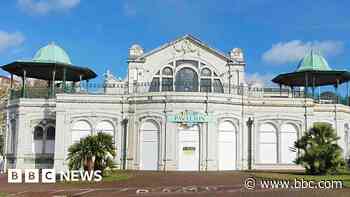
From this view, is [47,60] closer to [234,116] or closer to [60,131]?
[60,131]

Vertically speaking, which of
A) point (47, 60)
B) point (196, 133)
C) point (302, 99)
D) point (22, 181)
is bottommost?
point (22, 181)

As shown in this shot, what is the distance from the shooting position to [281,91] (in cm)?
5691

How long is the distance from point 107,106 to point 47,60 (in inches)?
402

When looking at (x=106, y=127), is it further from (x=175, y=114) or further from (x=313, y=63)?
(x=313, y=63)

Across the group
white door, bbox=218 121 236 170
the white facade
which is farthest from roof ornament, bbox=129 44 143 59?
white door, bbox=218 121 236 170

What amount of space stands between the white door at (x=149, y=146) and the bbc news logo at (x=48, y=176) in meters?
12.6

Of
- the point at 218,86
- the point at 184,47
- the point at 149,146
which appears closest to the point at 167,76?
the point at 184,47

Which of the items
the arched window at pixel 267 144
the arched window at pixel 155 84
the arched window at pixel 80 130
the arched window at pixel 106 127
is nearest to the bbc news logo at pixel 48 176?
the arched window at pixel 80 130

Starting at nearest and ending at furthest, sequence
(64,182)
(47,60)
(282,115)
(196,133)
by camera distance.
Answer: (64,182) → (196,133) → (282,115) → (47,60)

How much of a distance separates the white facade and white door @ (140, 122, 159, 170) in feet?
0.31

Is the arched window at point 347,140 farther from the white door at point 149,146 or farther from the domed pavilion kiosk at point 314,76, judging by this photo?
the white door at point 149,146

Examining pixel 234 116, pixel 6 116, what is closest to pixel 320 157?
pixel 234 116

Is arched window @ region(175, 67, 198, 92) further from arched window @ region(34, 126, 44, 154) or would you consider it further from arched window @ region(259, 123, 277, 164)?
arched window @ region(34, 126, 44, 154)

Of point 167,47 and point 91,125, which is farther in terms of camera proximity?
point 167,47
